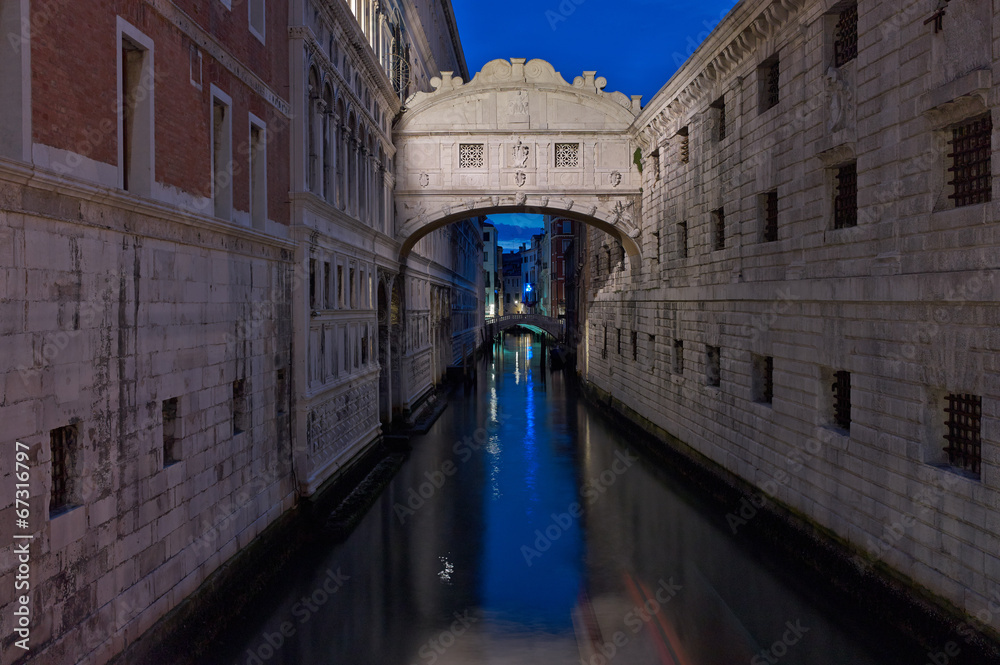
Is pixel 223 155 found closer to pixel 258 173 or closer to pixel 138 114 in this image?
pixel 258 173

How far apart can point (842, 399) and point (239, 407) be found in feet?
28.7

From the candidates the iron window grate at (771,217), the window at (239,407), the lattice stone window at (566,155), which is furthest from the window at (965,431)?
the lattice stone window at (566,155)

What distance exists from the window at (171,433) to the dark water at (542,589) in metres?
2.22

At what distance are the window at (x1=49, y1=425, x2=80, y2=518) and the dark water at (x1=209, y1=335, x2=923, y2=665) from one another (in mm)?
2677

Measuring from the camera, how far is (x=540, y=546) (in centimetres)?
1228

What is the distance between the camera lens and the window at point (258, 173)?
11.0m

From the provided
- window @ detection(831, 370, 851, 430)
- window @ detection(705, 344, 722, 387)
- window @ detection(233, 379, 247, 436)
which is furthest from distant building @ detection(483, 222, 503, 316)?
window @ detection(233, 379, 247, 436)

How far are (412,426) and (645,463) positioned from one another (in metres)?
7.88

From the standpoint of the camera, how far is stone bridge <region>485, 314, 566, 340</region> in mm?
57344

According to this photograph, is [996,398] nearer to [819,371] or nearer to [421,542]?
[819,371]

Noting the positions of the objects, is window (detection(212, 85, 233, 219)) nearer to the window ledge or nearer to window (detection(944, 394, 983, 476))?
the window ledge

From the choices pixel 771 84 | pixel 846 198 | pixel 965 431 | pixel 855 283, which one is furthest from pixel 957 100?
pixel 771 84

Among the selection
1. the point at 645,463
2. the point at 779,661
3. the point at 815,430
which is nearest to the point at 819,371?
the point at 815,430

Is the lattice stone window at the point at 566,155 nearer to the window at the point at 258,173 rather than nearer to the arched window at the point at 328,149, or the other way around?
the arched window at the point at 328,149
